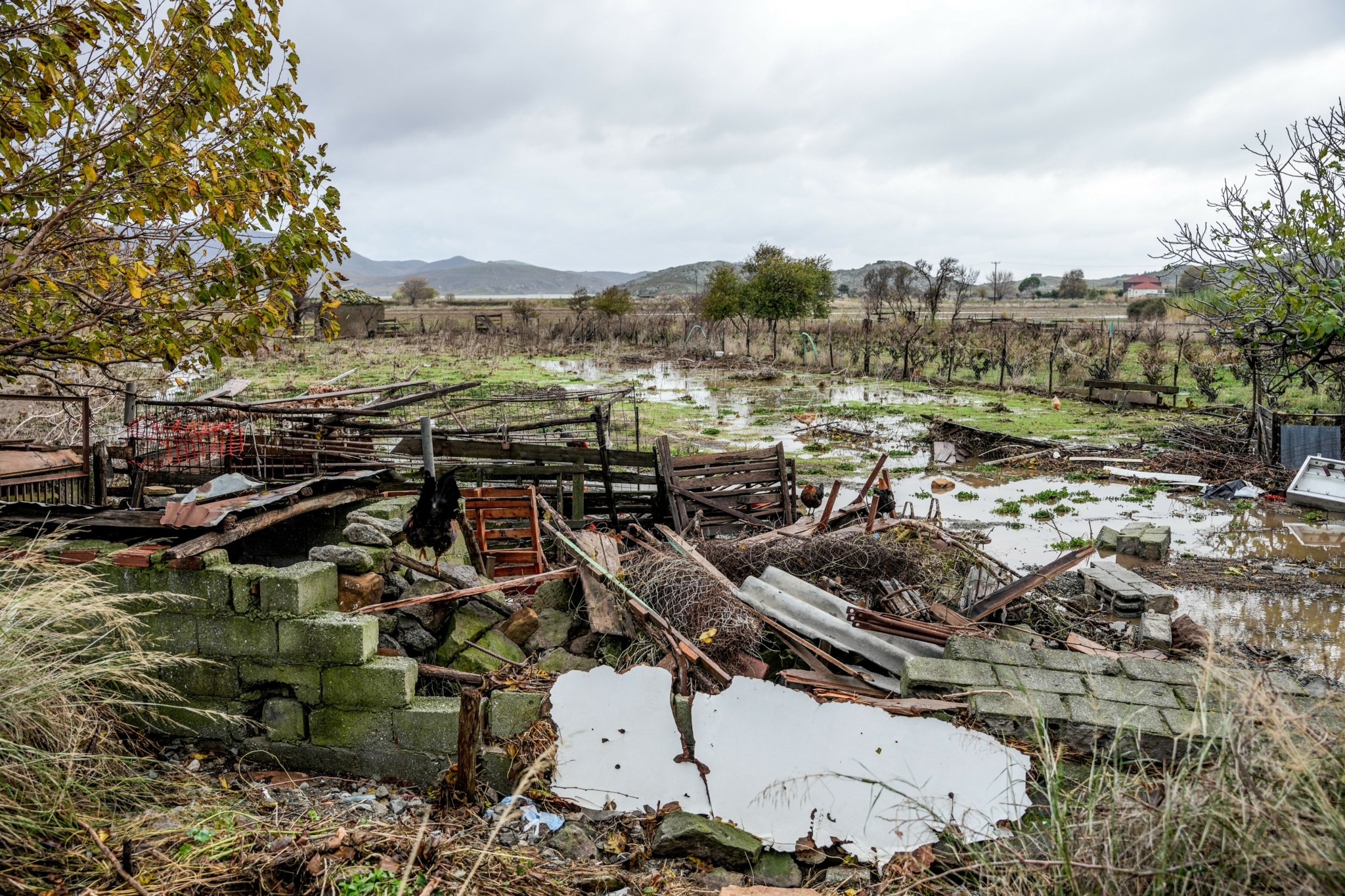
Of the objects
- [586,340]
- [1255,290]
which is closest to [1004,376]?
[1255,290]

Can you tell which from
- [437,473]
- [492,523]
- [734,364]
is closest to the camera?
[492,523]

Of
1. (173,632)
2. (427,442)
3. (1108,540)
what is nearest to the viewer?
(173,632)

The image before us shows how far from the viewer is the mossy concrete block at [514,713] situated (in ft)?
14.7

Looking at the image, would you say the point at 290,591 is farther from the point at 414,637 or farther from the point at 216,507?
the point at 216,507

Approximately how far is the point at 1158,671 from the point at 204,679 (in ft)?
17.9

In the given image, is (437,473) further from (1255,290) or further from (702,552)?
(1255,290)

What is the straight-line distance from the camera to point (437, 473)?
30.1 feet

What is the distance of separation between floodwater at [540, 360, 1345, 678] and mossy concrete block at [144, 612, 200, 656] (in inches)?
275

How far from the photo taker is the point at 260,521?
559 centimetres

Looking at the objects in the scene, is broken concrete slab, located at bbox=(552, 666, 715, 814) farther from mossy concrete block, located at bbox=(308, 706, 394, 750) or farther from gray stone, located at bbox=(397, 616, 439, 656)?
gray stone, located at bbox=(397, 616, 439, 656)

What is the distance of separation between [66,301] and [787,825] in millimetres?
5895

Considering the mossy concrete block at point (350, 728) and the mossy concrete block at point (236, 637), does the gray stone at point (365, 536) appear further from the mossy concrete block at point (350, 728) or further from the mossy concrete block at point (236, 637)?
the mossy concrete block at point (350, 728)

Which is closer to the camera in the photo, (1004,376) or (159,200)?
(159,200)

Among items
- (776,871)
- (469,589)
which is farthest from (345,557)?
(776,871)
